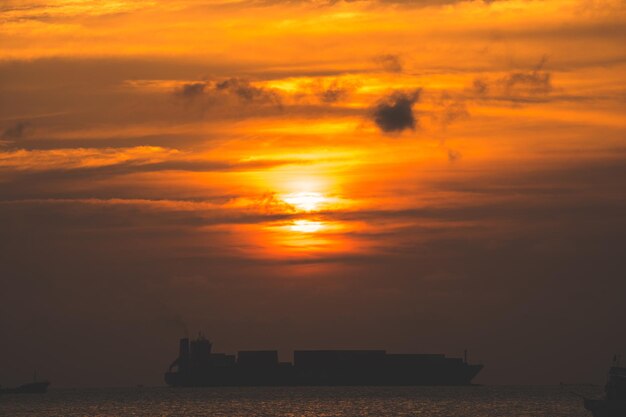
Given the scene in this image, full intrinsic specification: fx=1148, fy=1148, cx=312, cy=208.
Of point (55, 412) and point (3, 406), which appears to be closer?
point (55, 412)

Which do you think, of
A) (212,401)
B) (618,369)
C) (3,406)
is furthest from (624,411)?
(3,406)

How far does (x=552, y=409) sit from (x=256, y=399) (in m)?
51.5

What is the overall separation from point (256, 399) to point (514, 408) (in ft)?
152

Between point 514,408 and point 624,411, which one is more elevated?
point 514,408

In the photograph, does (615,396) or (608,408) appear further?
(608,408)

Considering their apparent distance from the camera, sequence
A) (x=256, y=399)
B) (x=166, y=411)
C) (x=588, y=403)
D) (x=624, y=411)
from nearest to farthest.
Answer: (x=624, y=411) < (x=588, y=403) < (x=166, y=411) < (x=256, y=399)

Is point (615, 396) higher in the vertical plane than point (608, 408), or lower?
higher

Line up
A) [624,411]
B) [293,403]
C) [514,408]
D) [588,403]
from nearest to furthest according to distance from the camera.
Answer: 1. [624,411]
2. [588,403]
3. [514,408]
4. [293,403]

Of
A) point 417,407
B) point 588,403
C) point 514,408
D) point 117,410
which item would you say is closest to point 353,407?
point 417,407

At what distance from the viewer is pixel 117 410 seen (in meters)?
158

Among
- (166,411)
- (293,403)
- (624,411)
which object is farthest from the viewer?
(293,403)

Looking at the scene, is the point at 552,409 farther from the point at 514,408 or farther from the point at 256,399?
the point at 256,399

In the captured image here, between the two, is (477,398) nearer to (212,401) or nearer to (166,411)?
(212,401)

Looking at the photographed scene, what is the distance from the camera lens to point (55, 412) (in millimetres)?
151625
